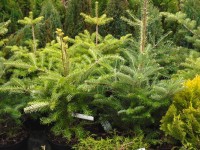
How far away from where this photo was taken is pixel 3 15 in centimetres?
457

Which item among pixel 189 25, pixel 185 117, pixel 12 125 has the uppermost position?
pixel 189 25

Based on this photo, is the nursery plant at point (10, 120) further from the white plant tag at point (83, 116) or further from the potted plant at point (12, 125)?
the white plant tag at point (83, 116)

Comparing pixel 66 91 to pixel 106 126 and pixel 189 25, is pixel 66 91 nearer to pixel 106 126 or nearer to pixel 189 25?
pixel 106 126

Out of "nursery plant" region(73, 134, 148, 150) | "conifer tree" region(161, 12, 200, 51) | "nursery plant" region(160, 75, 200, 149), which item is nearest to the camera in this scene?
"nursery plant" region(160, 75, 200, 149)

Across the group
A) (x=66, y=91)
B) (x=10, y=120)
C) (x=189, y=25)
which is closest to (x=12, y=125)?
(x=10, y=120)

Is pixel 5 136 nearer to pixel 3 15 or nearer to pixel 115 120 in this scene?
pixel 115 120

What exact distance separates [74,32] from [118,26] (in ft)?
1.58

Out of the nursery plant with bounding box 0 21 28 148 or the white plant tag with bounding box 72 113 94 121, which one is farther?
the nursery plant with bounding box 0 21 28 148

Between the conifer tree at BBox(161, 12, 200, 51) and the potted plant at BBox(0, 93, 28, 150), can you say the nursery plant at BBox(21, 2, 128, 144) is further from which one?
the conifer tree at BBox(161, 12, 200, 51)

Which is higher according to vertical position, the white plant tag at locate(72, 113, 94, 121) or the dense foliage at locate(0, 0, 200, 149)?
the dense foliage at locate(0, 0, 200, 149)

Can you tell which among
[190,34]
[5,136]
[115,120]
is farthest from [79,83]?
[190,34]

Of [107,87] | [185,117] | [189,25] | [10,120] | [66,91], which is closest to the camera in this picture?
[185,117]

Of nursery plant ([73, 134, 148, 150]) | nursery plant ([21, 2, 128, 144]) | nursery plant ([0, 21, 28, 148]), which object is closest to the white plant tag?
nursery plant ([21, 2, 128, 144])

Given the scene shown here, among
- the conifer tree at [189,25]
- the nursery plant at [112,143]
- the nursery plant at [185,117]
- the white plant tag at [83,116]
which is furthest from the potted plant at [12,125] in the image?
the conifer tree at [189,25]
